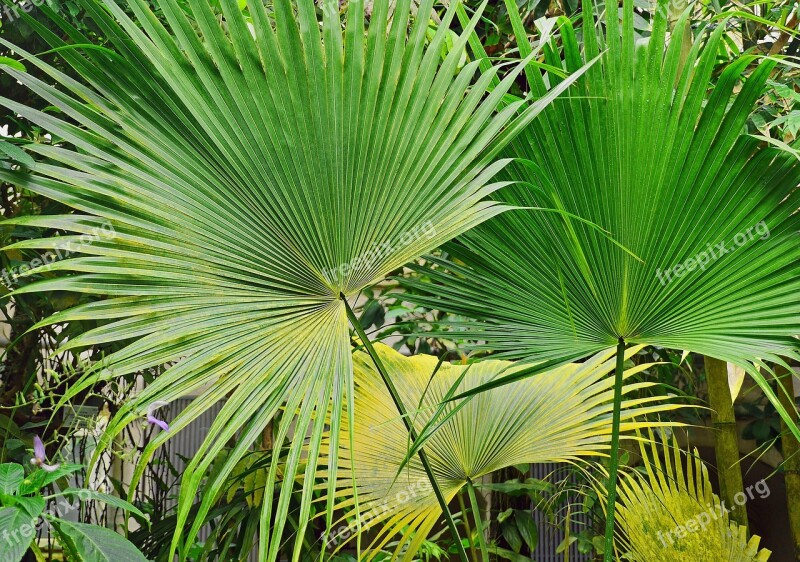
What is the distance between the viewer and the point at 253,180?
1.11 meters

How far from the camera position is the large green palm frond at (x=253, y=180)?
103 centimetres

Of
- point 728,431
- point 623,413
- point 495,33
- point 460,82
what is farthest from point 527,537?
point 460,82

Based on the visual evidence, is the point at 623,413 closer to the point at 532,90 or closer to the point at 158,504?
the point at 532,90

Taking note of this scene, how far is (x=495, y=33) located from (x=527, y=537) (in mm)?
1656

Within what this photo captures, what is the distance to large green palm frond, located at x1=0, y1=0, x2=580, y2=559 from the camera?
3.39 ft

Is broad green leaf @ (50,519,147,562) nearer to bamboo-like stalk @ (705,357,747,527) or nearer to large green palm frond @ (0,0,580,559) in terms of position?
large green palm frond @ (0,0,580,559)

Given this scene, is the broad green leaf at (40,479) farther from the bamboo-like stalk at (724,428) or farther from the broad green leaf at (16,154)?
the bamboo-like stalk at (724,428)

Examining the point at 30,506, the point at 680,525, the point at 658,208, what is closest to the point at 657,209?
the point at 658,208

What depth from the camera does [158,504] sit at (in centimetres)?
222

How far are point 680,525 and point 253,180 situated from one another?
1198 millimetres

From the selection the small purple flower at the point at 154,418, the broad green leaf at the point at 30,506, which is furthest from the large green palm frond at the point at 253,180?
the broad green leaf at the point at 30,506

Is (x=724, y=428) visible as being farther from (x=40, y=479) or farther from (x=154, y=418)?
(x=40, y=479)

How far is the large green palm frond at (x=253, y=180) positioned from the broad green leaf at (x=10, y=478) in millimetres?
147

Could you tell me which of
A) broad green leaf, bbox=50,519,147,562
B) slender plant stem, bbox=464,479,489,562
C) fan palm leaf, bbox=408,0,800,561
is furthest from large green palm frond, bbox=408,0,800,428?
broad green leaf, bbox=50,519,147,562
